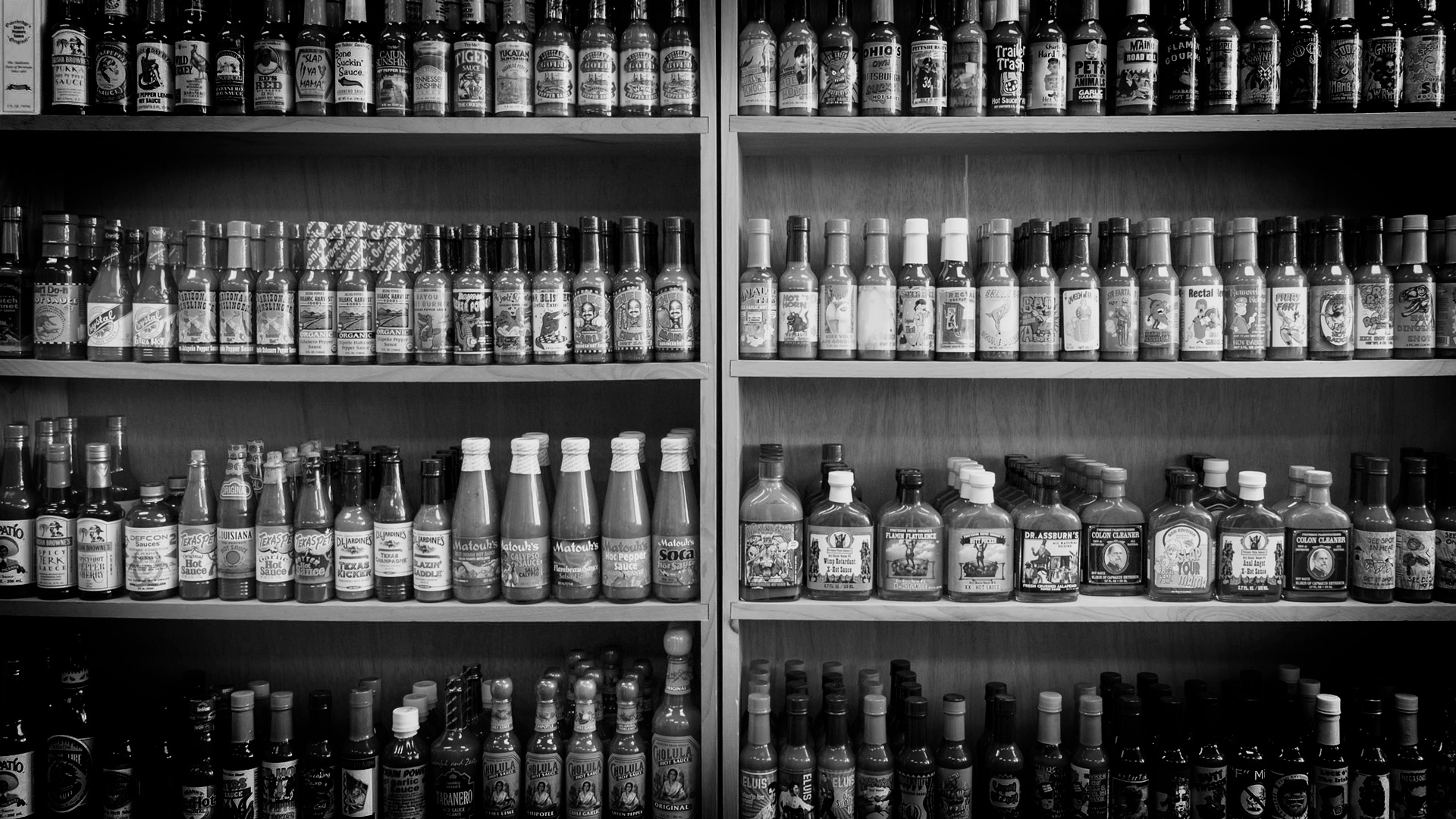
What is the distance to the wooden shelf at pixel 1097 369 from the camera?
59.3 inches

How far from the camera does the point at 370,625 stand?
1870mm

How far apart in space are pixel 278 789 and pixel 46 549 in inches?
20.9

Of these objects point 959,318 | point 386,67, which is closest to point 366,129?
point 386,67

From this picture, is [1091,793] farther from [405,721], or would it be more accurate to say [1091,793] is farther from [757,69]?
[757,69]

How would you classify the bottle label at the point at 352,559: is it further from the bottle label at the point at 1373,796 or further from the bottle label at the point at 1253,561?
the bottle label at the point at 1373,796

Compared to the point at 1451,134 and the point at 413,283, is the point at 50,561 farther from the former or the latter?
the point at 1451,134

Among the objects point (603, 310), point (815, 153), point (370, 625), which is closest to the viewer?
point (603, 310)

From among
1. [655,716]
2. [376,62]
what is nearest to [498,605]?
[655,716]

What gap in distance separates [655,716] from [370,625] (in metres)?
0.63

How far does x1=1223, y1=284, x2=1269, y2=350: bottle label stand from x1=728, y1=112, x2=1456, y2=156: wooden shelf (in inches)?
9.5

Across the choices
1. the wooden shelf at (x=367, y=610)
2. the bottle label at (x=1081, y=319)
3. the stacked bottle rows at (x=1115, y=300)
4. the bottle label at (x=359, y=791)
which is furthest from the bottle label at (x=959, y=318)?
the bottle label at (x=359, y=791)

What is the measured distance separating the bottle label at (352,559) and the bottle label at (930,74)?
110cm

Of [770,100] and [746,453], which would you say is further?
[746,453]

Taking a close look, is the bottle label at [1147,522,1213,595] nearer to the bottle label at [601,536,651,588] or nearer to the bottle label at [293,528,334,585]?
the bottle label at [601,536,651,588]
